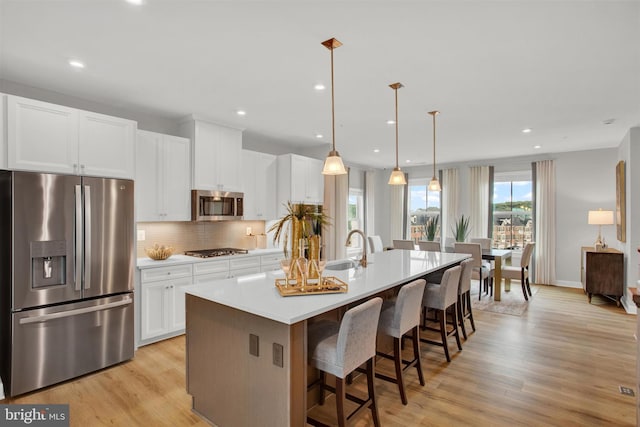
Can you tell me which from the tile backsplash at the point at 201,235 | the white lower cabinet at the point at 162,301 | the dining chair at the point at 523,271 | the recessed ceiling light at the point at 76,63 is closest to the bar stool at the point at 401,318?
the white lower cabinet at the point at 162,301

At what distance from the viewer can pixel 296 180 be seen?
5.23 metres

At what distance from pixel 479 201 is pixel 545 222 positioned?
1278mm

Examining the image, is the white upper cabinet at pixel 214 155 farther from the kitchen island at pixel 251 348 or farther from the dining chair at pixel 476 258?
the dining chair at pixel 476 258

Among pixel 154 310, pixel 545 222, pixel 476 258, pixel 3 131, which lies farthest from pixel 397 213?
pixel 3 131

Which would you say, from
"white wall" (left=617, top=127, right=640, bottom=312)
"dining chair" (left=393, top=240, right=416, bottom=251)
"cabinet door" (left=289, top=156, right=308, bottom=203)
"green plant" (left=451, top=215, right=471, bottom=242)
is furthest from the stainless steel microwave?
"white wall" (left=617, top=127, right=640, bottom=312)

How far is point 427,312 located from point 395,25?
329 centimetres

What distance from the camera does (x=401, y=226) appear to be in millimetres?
8539

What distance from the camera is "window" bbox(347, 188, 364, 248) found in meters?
7.84

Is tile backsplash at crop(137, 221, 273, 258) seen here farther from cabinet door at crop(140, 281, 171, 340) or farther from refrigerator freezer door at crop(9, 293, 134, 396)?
refrigerator freezer door at crop(9, 293, 134, 396)

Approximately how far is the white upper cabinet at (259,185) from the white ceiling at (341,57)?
660 millimetres

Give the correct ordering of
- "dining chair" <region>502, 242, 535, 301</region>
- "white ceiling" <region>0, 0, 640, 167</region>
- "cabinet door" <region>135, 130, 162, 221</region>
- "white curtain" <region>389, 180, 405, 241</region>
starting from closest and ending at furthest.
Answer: "white ceiling" <region>0, 0, 640, 167</region> → "cabinet door" <region>135, 130, 162, 221</region> → "dining chair" <region>502, 242, 535, 301</region> → "white curtain" <region>389, 180, 405, 241</region>

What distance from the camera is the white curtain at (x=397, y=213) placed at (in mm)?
8555

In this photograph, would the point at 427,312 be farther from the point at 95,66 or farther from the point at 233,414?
the point at 95,66

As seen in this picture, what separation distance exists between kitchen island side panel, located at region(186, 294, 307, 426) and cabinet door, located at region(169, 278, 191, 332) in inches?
58.7
